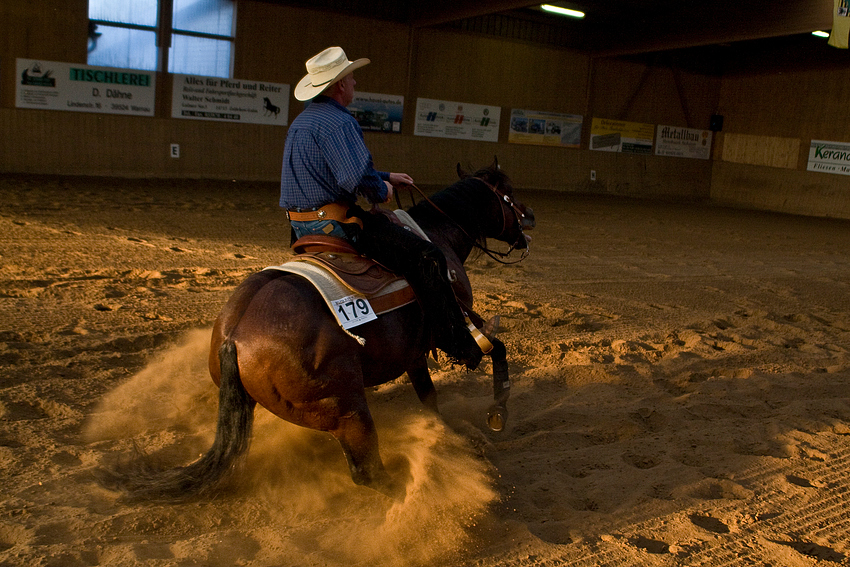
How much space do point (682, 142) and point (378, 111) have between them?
33.9 ft

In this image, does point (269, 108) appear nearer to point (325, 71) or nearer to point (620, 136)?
point (620, 136)

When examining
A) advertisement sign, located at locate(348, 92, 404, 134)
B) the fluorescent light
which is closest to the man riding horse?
advertisement sign, located at locate(348, 92, 404, 134)

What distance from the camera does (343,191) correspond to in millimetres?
3324

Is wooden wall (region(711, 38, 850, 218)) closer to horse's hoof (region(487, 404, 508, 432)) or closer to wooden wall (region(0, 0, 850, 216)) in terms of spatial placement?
wooden wall (region(0, 0, 850, 216))

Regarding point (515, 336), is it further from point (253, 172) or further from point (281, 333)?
point (253, 172)

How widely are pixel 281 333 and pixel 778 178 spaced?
2023 cm

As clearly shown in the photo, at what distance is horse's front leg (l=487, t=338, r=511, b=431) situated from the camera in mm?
3947

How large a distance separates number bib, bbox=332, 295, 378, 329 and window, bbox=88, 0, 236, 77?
41.1ft

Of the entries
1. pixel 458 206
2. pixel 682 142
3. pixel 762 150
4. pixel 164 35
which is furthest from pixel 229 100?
pixel 762 150

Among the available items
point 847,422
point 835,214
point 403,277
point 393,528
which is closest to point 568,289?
point 847,422

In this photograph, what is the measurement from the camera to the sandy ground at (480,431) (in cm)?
293

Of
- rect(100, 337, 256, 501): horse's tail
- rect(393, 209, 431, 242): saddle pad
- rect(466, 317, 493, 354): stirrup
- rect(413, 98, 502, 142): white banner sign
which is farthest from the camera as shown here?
rect(413, 98, 502, 142): white banner sign

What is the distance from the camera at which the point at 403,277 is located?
3.47 metres

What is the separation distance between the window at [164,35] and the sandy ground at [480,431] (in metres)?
6.48
